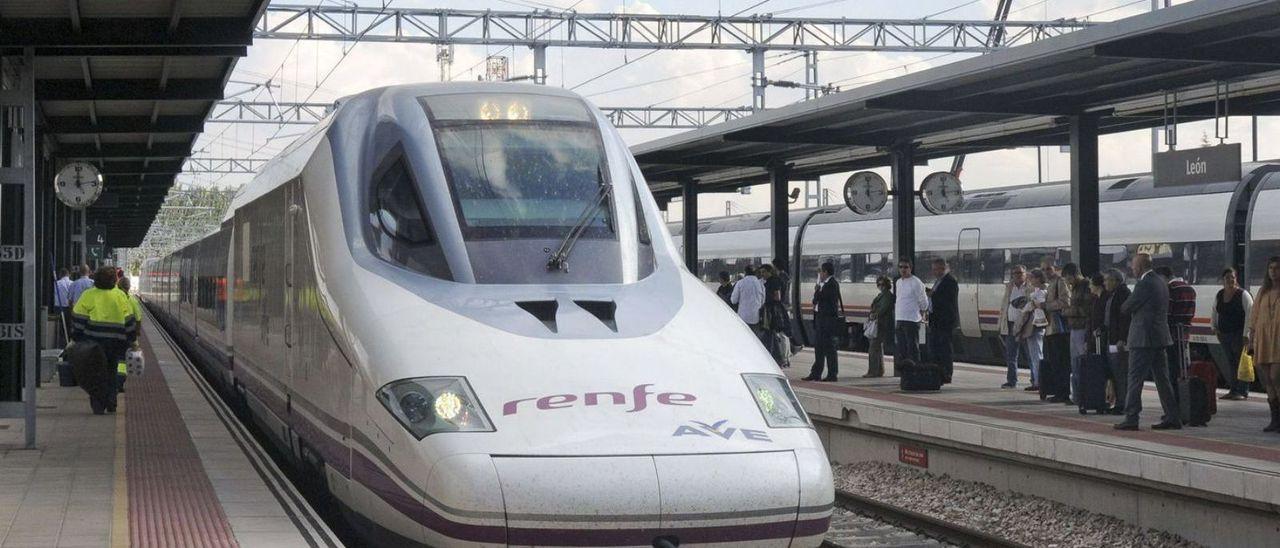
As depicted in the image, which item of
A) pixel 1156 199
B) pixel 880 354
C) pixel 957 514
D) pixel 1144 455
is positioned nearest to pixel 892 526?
pixel 957 514

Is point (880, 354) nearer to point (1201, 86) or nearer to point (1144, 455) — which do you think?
point (1201, 86)

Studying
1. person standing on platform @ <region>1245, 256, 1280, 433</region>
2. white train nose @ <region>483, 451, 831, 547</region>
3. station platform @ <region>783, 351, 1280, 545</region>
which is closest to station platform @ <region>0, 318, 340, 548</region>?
white train nose @ <region>483, 451, 831, 547</region>

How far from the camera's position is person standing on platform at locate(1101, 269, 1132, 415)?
14039mm

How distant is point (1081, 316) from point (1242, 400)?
Result: 267 cm

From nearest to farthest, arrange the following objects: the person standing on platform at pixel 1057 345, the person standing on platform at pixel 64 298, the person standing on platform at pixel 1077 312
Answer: the person standing on platform at pixel 1077 312 → the person standing on platform at pixel 1057 345 → the person standing on platform at pixel 64 298

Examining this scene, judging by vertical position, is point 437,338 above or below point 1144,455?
above

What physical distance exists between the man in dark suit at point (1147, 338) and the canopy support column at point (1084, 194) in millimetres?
4143

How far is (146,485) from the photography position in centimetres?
976

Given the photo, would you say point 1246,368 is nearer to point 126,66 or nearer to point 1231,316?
point 1231,316

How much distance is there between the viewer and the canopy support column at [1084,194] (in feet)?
55.8

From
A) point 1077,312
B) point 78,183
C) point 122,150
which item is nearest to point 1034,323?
point 1077,312

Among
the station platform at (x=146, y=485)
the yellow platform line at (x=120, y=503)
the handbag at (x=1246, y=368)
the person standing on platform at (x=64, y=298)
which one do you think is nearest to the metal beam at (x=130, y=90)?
the station platform at (x=146, y=485)

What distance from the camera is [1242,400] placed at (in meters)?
16.4

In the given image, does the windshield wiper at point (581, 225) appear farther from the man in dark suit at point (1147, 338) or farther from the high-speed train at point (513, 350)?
the man in dark suit at point (1147, 338)
